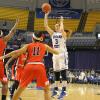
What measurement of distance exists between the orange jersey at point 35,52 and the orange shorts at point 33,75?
0.14m

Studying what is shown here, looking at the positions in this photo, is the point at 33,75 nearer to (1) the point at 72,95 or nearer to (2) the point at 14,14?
(1) the point at 72,95

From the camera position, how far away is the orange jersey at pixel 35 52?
7.40 metres

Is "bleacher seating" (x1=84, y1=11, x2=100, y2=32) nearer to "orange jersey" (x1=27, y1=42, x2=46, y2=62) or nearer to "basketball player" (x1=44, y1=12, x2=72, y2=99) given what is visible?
"basketball player" (x1=44, y1=12, x2=72, y2=99)

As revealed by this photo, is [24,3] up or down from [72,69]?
up

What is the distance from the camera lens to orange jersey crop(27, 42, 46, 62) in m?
7.40

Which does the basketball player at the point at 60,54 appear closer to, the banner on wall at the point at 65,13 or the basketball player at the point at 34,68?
the basketball player at the point at 34,68

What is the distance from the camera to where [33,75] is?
729cm

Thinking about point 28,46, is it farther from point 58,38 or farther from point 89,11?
point 89,11

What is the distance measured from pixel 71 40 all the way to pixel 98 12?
4009mm

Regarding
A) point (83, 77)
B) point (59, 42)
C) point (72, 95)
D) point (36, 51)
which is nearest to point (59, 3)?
point (83, 77)

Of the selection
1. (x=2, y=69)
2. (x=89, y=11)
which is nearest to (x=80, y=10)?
(x=89, y=11)

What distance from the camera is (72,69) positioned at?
90.4 ft

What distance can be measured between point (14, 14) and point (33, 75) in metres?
22.6

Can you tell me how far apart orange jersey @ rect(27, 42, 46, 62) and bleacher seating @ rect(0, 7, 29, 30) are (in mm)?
21450
